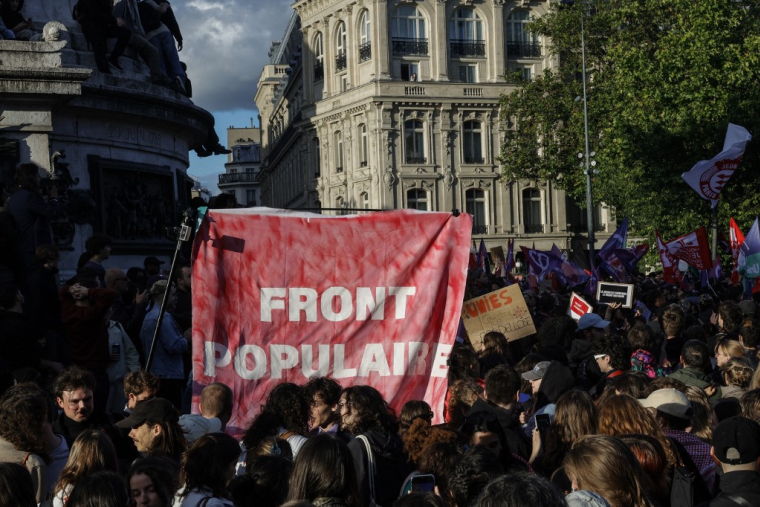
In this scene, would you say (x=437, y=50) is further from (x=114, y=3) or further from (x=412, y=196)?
(x=114, y=3)

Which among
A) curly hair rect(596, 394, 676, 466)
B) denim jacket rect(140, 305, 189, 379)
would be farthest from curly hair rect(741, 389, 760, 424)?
denim jacket rect(140, 305, 189, 379)

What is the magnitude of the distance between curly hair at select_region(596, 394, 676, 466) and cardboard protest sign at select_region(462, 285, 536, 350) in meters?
4.64

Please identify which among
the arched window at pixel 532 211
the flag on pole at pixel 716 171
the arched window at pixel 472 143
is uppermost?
the arched window at pixel 472 143

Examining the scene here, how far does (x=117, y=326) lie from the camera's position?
31.3ft

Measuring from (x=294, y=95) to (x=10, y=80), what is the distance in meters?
63.5

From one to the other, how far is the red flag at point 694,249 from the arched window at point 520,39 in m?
40.3

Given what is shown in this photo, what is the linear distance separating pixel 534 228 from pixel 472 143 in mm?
5383

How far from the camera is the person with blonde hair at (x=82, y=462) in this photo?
528cm

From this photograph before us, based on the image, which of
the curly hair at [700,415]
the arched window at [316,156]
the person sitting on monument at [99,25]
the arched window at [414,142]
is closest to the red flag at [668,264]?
the person sitting on monument at [99,25]

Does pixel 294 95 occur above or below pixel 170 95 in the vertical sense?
above

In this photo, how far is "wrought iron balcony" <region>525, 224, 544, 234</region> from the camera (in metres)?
60.6

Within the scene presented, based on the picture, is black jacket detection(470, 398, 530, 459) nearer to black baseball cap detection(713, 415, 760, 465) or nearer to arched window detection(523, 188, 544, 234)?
black baseball cap detection(713, 415, 760, 465)

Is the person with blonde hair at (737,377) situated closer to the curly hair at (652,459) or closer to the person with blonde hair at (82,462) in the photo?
the curly hair at (652,459)

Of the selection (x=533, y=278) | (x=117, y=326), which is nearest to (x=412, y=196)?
(x=533, y=278)
